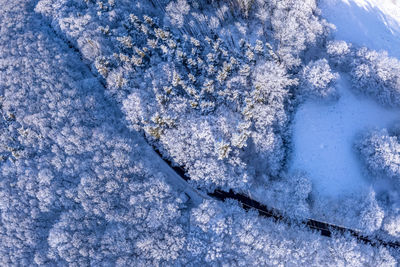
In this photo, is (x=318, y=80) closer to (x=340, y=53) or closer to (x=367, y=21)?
(x=340, y=53)

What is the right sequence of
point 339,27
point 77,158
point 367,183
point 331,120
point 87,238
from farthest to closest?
1. point 339,27
2. point 331,120
3. point 367,183
4. point 77,158
5. point 87,238

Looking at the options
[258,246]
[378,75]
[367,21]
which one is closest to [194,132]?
[258,246]

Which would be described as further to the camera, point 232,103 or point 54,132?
point 232,103

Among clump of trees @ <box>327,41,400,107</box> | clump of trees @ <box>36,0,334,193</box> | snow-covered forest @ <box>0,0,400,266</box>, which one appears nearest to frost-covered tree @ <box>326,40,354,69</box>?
clump of trees @ <box>327,41,400,107</box>

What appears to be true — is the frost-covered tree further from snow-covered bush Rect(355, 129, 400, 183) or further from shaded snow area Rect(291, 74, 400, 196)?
snow-covered bush Rect(355, 129, 400, 183)

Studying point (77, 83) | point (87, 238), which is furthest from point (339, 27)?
point (87, 238)

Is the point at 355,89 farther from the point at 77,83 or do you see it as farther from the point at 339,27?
the point at 77,83
